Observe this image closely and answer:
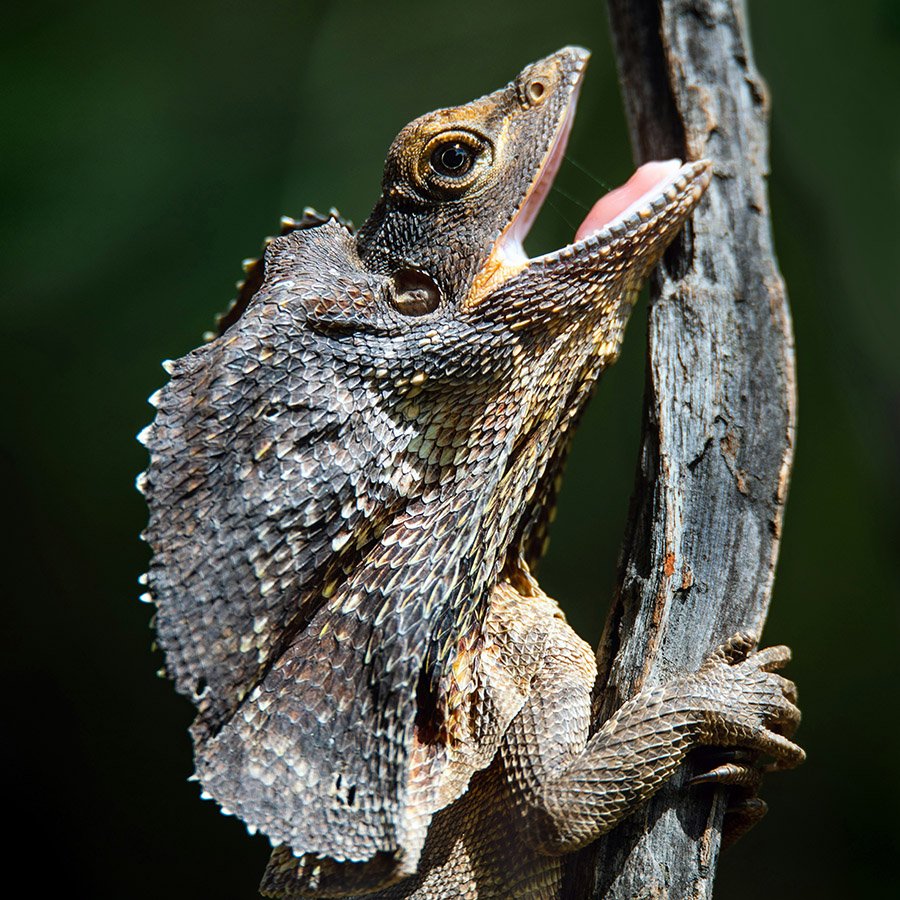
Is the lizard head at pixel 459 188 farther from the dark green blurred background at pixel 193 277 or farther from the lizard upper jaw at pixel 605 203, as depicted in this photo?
the dark green blurred background at pixel 193 277

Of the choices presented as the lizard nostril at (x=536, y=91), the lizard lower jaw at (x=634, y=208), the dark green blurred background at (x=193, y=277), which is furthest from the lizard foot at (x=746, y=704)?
the dark green blurred background at (x=193, y=277)

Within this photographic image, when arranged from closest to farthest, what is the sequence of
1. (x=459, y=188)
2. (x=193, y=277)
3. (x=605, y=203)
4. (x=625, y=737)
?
(x=625, y=737) → (x=459, y=188) → (x=605, y=203) → (x=193, y=277)

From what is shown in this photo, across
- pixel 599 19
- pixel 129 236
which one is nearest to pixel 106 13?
pixel 129 236

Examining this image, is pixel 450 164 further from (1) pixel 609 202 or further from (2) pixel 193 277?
(2) pixel 193 277

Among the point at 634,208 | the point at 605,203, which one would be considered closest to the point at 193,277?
the point at 605,203

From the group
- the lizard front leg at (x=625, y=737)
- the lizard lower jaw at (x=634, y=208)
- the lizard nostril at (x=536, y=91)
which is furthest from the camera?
the lizard nostril at (x=536, y=91)

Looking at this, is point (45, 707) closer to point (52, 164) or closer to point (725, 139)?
point (52, 164)

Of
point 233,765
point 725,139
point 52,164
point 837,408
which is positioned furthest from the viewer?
point 837,408
